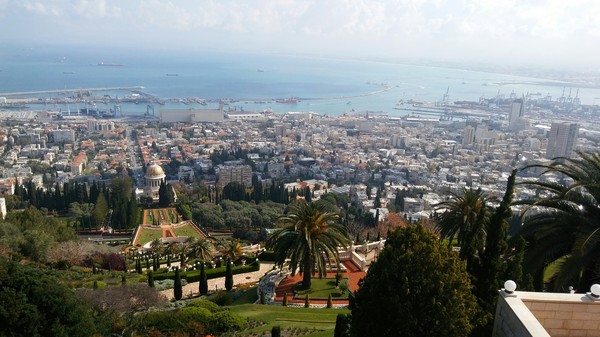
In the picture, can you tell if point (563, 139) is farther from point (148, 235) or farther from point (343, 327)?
Result: point (343, 327)

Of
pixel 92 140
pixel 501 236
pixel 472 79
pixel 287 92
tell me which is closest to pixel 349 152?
pixel 92 140

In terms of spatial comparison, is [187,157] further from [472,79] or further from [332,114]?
[472,79]

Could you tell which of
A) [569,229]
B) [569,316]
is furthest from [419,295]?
[569,229]

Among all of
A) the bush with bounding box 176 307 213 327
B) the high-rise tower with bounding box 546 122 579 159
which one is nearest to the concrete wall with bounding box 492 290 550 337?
the bush with bounding box 176 307 213 327

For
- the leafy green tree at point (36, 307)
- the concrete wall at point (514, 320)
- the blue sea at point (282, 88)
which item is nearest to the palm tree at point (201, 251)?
the leafy green tree at point (36, 307)

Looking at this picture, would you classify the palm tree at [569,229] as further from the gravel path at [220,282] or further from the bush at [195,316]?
the gravel path at [220,282]

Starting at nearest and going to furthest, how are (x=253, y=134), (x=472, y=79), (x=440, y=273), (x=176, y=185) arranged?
(x=440, y=273) < (x=176, y=185) < (x=253, y=134) < (x=472, y=79)
